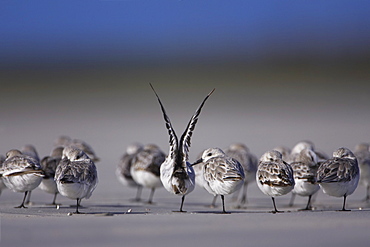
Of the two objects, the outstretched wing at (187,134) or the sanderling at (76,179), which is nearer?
the sanderling at (76,179)

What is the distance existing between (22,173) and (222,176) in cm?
296

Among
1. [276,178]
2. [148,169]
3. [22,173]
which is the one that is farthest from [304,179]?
[22,173]

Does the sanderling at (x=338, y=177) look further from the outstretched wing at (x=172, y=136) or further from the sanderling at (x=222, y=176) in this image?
the outstretched wing at (x=172, y=136)

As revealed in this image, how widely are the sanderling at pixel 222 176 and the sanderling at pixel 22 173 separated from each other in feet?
8.16

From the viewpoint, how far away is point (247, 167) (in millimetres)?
13000

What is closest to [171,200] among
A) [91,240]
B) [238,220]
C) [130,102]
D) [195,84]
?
[238,220]

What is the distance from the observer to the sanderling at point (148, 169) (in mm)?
12945

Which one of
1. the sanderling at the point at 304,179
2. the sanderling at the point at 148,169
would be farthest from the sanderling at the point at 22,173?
the sanderling at the point at 304,179

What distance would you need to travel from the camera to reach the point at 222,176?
9922mm

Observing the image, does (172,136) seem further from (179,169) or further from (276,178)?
(276,178)

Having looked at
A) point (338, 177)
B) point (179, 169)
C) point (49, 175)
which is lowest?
point (49, 175)

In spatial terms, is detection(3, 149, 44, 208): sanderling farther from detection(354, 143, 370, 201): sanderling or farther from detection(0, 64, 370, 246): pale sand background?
detection(354, 143, 370, 201): sanderling

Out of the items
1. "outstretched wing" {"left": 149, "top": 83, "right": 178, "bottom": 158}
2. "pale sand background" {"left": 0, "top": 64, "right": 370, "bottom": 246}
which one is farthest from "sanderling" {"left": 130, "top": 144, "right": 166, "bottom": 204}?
"outstretched wing" {"left": 149, "top": 83, "right": 178, "bottom": 158}

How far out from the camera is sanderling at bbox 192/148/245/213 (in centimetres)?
984
